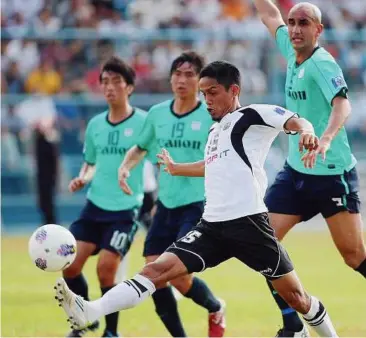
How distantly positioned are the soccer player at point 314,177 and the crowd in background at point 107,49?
14.4 m

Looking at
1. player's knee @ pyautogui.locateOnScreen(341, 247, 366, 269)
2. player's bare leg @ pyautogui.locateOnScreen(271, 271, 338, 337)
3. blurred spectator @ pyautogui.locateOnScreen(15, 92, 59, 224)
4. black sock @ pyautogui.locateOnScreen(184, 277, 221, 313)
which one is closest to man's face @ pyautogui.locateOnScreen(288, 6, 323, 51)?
player's knee @ pyautogui.locateOnScreen(341, 247, 366, 269)

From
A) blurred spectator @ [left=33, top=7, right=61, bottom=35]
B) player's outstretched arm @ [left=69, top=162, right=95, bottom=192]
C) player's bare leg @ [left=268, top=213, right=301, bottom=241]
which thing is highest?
blurred spectator @ [left=33, top=7, right=61, bottom=35]

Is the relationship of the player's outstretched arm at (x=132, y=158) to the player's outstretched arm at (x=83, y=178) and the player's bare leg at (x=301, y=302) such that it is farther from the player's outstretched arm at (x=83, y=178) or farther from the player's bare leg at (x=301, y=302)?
the player's bare leg at (x=301, y=302)

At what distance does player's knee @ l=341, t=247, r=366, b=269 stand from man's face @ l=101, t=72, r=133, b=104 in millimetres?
3101

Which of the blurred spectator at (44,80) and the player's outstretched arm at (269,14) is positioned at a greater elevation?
the player's outstretched arm at (269,14)

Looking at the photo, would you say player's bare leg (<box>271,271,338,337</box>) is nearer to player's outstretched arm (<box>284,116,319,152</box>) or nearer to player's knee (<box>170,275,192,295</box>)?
player's outstretched arm (<box>284,116,319,152</box>)

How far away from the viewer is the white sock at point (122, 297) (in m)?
7.34

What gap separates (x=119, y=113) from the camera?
35.6 ft

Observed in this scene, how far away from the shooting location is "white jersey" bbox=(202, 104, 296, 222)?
770cm

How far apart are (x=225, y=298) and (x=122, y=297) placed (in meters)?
6.46

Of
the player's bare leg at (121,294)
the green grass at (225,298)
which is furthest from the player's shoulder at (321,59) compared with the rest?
the green grass at (225,298)

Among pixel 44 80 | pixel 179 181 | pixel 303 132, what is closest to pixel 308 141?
pixel 303 132

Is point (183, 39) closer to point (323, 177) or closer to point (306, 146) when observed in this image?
point (323, 177)

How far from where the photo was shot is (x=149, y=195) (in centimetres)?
1409
